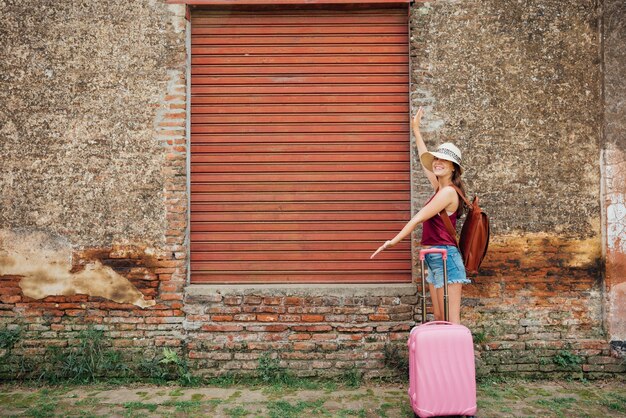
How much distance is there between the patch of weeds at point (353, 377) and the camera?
15.5ft

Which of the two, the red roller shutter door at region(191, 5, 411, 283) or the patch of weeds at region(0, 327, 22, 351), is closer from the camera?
the patch of weeds at region(0, 327, 22, 351)

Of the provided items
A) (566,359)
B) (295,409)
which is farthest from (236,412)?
(566,359)

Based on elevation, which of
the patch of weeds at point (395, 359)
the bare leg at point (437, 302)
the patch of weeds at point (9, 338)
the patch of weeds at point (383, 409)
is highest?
the bare leg at point (437, 302)

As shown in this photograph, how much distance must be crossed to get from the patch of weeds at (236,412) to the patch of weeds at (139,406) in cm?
63

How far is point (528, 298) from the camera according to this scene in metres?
4.89

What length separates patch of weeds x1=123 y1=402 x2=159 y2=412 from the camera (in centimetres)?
419

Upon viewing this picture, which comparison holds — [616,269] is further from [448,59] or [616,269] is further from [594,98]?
[448,59]

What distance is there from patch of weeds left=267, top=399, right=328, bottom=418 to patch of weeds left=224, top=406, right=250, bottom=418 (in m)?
0.20

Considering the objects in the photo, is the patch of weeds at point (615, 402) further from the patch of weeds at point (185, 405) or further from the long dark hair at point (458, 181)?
the patch of weeds at point (185, 405)

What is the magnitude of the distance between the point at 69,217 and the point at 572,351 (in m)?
5.24

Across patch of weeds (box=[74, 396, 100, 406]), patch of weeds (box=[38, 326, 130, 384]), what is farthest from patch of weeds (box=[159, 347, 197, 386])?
patch of weeds (box=[74, 396, 100, 406])

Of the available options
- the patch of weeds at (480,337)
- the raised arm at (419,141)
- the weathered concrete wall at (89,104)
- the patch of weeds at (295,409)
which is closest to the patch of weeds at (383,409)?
the patch of weeds at (295,409)

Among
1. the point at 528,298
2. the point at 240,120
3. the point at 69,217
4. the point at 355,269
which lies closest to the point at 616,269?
the point at 528,298

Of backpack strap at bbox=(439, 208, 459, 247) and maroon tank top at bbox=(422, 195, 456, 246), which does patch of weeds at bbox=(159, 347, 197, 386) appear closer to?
maroon tank top at bbox=(422, 195, 456, 246)
